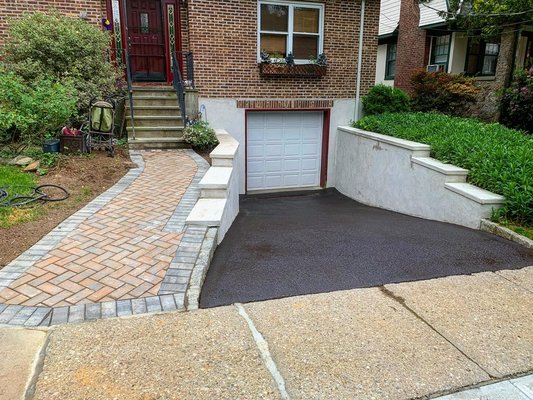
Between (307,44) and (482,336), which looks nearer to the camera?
(482,336)

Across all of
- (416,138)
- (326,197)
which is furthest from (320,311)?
(326,197)

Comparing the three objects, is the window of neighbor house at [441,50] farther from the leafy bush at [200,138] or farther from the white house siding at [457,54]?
the leafy bush at [200,138]

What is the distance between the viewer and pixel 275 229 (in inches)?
218

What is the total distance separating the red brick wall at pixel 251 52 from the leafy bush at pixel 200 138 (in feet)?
5.72

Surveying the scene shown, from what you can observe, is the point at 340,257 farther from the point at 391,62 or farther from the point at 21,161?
the point at 391,62

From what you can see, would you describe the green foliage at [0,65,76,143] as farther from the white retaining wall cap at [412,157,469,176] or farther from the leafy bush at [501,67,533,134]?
the leafy bush at [501,67,533,134]

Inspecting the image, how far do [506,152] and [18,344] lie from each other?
6.54 m

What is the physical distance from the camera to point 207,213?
4656mm

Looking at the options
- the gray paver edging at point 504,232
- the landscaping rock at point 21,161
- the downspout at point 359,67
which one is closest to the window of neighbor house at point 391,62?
the downspout at point 359,67

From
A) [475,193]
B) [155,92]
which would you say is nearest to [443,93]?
[475,193]

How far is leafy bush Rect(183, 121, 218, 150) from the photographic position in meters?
8.69

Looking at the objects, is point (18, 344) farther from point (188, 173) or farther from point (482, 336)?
point (188, 173)

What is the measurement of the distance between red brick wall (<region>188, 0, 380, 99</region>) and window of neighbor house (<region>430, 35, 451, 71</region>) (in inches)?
243

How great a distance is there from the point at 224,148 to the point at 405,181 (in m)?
3.53
